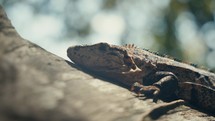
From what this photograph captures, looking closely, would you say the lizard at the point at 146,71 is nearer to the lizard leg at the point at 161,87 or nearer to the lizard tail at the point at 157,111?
the lizard leg at the point at 161,87

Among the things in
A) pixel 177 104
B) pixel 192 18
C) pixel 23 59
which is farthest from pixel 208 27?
pixel 23 59

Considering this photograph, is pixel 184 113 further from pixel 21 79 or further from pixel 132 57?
pixel 21 79

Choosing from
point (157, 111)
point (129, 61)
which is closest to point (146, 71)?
point (129, 61)

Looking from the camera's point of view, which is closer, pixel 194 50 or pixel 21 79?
pixel 21 79

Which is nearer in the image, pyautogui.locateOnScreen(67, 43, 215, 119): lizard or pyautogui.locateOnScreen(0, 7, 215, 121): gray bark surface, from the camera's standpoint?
pyautogui.locateOnScreen(0, 7, 215, 121): gray bark surface

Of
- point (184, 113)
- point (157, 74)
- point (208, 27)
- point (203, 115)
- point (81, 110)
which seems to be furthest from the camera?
point (208, 27)

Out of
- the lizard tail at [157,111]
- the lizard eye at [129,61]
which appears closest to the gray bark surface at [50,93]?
the lizard tail at [157,111]

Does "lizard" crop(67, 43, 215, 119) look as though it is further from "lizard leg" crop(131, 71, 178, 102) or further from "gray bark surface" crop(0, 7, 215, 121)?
"gray bark surface" crop(0, 7, 215, 121)

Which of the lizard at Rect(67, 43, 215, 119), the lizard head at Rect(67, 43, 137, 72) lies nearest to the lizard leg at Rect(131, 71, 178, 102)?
the lizard at Rect(67, 43, 215, 119)
